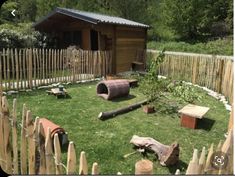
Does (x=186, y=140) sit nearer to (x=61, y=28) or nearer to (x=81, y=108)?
(x=81, y=108)

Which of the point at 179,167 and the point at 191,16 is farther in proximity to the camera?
the point at 191,16

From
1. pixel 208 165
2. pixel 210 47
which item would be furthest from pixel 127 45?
pixel 210 47

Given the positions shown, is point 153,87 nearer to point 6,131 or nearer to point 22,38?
point 6,131

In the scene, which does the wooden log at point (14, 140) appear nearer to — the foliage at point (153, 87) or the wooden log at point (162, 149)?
the wooden log at point (162, 149)

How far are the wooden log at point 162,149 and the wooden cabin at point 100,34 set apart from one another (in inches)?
397

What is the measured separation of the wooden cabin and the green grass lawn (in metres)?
6.43

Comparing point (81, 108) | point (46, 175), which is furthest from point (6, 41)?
point (46, 175)

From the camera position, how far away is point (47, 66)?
38.9 feet

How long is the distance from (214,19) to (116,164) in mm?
36283

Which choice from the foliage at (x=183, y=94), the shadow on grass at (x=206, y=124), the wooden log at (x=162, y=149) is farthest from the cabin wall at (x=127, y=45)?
the wooden log at (x=162, y=149)

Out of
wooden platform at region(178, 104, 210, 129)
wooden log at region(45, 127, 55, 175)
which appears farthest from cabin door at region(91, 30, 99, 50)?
wooden log at region(45, 127, 55, 175)

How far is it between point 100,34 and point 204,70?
600 centimetres

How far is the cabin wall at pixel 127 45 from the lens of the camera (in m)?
16.4

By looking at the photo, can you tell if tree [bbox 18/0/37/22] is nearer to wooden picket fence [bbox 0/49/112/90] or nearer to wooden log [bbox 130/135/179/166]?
wooden picket fence [bbox 0/49/112/90]
